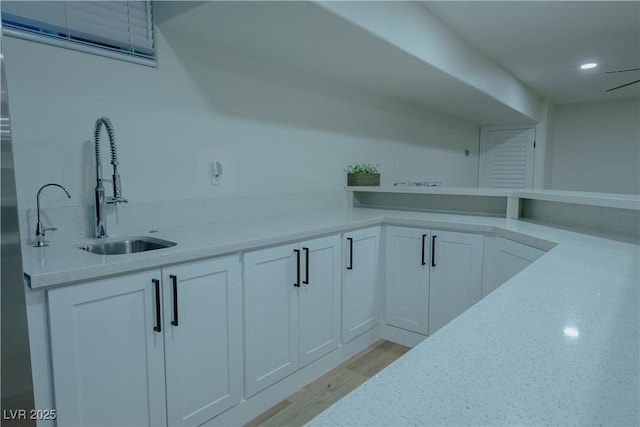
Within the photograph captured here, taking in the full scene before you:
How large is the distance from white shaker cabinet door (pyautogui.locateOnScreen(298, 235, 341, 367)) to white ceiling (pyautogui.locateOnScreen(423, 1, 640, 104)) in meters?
1.89

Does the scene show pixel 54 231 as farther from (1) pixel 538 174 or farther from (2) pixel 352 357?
(1) pixel 538 174

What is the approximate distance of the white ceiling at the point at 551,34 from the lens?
2.66m

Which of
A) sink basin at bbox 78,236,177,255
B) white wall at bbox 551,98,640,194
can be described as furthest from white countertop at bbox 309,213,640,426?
white wall at bbox 551,98,640,194

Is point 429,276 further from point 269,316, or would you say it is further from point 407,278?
point 269,316

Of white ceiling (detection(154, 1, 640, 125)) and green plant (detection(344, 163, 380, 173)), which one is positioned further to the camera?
green plant (detection(344, 163, 380, 173))

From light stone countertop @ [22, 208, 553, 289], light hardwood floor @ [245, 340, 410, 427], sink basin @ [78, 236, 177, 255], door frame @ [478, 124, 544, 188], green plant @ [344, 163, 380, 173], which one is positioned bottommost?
light hardwood floor @ [245, 340, 410, 427]

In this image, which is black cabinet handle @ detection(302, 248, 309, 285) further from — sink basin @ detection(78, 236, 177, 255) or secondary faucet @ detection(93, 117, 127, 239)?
secondary faucet @ detection(93, 117, 127, 239)

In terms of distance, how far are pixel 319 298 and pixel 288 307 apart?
25 centimetres

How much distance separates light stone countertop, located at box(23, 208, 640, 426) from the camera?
1.62 feet

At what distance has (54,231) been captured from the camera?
1687 millimetres

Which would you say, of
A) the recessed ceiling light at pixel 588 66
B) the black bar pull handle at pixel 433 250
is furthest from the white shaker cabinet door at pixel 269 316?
the recessed ceiling light at pixel 588 66

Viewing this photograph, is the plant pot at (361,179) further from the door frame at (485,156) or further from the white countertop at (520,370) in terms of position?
the door frame at (485,156)

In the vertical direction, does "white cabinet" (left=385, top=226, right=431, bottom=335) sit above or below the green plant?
below

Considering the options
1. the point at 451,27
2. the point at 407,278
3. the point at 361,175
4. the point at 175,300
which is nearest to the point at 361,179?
the point at 361,175
